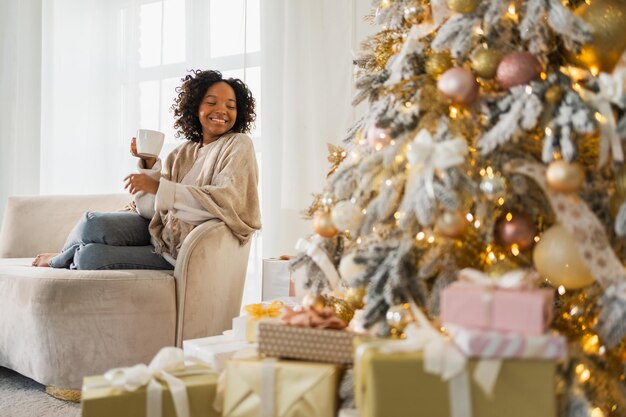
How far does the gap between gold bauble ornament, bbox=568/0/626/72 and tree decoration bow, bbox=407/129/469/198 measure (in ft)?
1.21

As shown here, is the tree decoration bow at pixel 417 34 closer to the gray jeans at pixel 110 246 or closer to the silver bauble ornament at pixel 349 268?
the silver bauble ornament at pixel 349 268

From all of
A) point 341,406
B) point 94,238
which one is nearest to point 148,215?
point 94,238

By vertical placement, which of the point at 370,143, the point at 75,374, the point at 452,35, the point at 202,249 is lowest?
the point at 75,374

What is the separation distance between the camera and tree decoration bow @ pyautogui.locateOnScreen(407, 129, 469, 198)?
1236 millimetres

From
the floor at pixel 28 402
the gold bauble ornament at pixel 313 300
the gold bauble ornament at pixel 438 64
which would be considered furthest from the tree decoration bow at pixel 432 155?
the floor at pixel 28 402

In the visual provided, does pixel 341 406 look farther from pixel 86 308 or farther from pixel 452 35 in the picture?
pixel 86 308

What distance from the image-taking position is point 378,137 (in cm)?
145

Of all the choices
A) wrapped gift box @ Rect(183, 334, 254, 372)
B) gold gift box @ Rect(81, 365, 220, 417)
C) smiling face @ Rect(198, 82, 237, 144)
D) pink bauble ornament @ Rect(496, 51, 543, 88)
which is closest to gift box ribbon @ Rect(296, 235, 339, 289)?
wrapped gift box @ Rect(183, 334, 254, 372)

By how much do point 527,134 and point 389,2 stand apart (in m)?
0.54

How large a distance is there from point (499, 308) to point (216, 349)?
0.79 metres

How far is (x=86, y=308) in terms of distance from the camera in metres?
1.98

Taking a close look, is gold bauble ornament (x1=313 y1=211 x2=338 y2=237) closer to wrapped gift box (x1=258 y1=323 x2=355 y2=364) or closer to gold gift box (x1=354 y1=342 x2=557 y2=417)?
wrapped gift box (x1=258 y1=323 x2=355 y2=364)

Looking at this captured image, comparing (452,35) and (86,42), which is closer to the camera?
(452,35)

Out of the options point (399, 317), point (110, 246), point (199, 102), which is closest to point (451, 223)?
point (399, 317)
